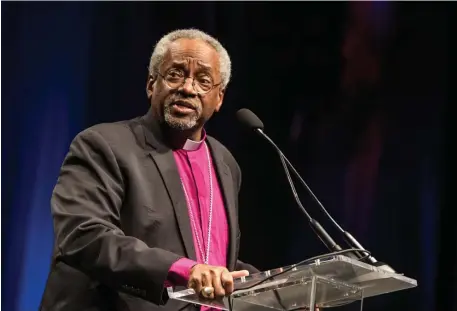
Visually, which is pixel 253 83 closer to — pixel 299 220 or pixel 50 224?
pixel 299 220

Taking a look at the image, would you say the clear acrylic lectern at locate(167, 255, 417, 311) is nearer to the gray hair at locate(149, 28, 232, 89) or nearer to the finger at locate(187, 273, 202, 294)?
the finger at locate(187, 273, 202, 294)

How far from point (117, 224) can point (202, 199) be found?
42 cm

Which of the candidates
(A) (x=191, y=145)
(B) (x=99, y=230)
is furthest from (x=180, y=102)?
(B) (x=99, y=230)

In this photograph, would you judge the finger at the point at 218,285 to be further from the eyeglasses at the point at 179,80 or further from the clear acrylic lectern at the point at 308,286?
the eyeglasses at the point at 179,80

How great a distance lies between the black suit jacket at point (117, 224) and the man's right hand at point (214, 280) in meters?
0.15

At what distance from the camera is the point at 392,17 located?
4336 mm

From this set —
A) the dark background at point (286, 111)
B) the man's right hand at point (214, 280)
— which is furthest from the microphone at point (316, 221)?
the dark background at point (286, 111)

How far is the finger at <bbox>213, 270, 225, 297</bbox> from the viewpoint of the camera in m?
2.02

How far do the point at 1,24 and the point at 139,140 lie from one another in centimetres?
172

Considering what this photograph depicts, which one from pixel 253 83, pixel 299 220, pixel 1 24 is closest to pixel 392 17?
pixel 253 83

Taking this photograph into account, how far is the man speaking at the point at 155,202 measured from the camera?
224cm

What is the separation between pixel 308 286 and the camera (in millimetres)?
2129

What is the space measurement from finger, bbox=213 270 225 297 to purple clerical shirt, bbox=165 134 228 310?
1.85 feet

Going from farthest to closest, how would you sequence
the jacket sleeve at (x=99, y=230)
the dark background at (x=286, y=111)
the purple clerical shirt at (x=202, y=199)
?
the dark background at (x=286, y=111) < the purple clerical shirt at (x=202, y=199) < the jacket sleeve at (x=99, y=230)
